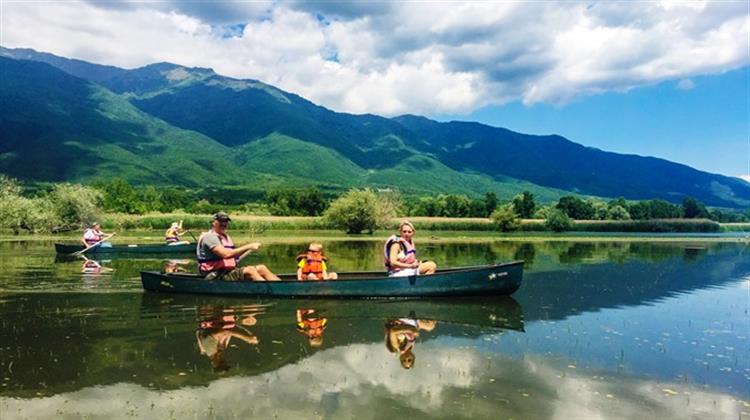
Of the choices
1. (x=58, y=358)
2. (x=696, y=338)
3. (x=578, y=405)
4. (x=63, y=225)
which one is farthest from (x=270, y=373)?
(x=63, y=225)

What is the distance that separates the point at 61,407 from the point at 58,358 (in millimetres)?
3169

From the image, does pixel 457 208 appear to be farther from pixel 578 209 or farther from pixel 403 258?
pixel 403 258

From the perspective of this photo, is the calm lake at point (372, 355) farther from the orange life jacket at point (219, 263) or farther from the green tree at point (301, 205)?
the green tree at point (301, 205)

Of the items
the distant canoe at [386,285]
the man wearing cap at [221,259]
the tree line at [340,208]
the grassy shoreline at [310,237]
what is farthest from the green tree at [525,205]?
the man wearing cap at [221,259]

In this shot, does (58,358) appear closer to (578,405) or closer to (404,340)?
(404,340)

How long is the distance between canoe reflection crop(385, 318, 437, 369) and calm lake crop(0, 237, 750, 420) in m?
0.07

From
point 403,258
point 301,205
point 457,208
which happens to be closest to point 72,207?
point 301,205

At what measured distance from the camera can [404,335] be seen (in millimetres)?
14555

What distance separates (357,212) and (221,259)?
186ft

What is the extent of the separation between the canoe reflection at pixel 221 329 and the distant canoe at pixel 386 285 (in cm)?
121

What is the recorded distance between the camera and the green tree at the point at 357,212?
76.1 m

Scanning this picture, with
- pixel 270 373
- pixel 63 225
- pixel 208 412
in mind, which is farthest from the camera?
pixel 63 225

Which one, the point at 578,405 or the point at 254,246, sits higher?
the point at 254,246

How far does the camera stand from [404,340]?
1400cm
